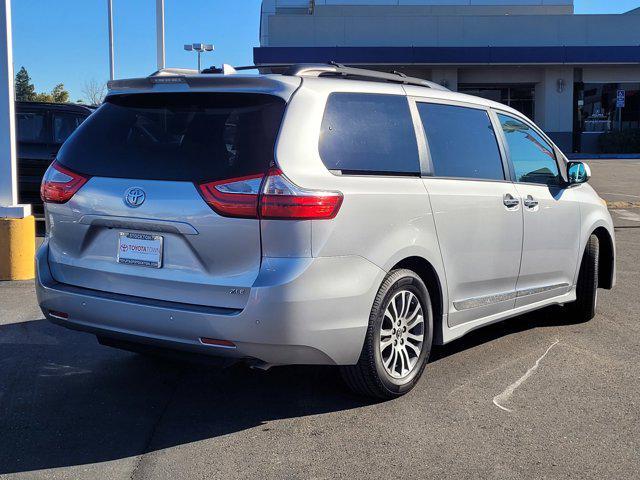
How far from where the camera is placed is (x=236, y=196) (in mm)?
3729

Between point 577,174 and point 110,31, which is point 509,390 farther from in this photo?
point 110,31

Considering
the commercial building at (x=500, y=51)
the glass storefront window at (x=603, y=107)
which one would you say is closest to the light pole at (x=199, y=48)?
the commercial building at (x=500, y=51)

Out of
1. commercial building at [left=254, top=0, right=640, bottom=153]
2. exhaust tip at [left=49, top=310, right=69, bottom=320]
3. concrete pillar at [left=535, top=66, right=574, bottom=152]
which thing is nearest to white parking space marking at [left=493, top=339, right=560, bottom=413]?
exhaust tip at [left=49, top=310, right=69, bottom=320]

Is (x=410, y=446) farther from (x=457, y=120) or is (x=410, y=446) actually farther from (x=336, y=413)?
(x=457, y=120)

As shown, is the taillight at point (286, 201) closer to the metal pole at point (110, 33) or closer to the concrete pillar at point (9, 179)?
the concrete pillar at point (9, 179)

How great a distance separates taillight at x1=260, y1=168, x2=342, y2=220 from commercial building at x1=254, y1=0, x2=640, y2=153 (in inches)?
1086

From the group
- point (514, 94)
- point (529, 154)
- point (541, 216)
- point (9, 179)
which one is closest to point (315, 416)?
point (541, 216)

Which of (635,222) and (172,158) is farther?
(635,222)

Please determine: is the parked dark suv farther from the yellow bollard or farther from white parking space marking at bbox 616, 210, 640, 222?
white parking space marking at bbox 616, 210, 640, 222

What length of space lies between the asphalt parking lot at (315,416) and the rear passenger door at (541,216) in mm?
521

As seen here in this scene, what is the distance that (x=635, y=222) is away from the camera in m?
13.5

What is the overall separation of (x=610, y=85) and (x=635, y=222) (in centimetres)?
2371

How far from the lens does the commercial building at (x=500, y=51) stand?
3178cm

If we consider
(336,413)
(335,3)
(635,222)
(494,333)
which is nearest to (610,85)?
(335,3)
